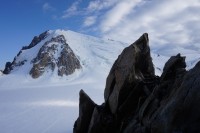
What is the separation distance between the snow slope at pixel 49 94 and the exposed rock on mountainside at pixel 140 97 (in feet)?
113

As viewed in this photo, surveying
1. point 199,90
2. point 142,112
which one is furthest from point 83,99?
point 199,90

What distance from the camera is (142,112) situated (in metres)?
16.9

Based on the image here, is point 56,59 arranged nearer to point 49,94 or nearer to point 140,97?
point 49,94

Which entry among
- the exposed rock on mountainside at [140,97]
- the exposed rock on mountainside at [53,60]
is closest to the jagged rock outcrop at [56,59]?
the exposed rock on mountainside at [53,60]

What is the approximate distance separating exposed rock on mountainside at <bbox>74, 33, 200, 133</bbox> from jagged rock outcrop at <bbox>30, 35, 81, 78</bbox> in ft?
460

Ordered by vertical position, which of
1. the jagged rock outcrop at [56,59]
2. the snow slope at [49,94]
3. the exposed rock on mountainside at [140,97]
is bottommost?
the exposed rock on mountainside at [140,97]

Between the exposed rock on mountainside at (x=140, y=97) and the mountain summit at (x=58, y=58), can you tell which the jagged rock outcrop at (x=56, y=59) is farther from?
the exposed rock on mountainside at (x=140, y=97)

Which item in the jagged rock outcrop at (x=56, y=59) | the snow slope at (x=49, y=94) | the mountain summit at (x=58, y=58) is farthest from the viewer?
the mountain summit at (x=58, y=58)

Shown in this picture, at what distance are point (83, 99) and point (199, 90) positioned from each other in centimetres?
1151

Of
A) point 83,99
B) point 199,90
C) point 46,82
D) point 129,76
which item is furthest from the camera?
point 46,82

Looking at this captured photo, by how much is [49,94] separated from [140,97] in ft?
306

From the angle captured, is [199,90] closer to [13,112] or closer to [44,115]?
[44,115]

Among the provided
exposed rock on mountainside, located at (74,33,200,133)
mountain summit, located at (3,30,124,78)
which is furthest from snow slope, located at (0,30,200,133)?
exposed rock on mountainside, located at (74,33,200,133)

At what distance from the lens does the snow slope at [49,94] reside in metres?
62.6
